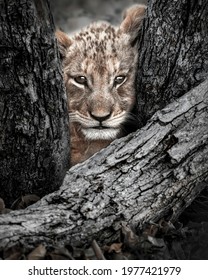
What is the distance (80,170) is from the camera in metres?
2.91

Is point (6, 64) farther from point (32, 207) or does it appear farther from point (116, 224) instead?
point (116, 224)

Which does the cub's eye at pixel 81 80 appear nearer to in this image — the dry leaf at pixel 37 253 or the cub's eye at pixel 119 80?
the cub's eye at pixel 119 80

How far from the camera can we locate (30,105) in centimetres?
272

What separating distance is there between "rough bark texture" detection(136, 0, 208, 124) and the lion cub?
0.44 feet

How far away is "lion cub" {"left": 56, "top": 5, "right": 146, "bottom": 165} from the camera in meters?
3.26

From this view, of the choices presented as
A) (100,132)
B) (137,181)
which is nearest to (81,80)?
(100,132)

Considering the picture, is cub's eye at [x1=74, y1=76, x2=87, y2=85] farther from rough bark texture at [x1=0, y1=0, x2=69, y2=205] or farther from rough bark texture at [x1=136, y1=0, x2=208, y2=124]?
rough bark texture at [x1=0, y1=0, x2=69, y2=205]

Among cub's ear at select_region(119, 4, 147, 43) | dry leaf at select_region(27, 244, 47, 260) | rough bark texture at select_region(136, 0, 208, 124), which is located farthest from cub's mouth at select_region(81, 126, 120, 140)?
dry leaf at select_region(27, 244, 47, 260)

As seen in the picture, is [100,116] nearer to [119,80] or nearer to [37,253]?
[119,80]

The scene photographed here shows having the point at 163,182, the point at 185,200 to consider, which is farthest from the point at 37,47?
the point at 185,200

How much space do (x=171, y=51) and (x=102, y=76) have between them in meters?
0.45

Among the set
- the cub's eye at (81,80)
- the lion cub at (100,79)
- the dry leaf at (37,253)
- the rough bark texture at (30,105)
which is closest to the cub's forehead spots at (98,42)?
the lion cub at (100,79)

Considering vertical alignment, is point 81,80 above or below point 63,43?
below

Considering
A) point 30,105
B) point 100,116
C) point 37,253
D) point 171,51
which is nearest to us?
point 37,253
